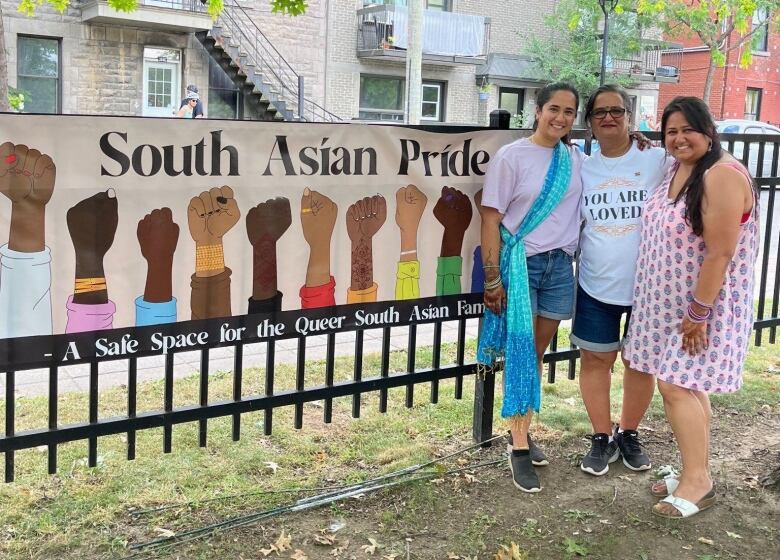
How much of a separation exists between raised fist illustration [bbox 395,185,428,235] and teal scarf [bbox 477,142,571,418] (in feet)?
1.40

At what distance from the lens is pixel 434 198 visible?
390 cm

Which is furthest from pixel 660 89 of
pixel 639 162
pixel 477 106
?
pixel 639 162

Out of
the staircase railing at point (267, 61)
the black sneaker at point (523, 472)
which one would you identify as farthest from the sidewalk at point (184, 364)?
the staircase railing at point (267, 61)

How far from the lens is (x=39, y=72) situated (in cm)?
1750

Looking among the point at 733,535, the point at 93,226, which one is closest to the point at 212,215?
the point at 93,226

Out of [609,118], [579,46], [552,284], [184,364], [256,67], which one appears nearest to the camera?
[609,118]

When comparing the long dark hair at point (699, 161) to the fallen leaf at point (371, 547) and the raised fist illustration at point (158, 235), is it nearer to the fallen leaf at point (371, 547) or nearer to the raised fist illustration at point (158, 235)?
the fallen leaf at point (371, 547)

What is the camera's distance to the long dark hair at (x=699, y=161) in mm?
3311

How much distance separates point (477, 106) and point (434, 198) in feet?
71.0

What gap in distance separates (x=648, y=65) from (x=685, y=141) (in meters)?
26.8

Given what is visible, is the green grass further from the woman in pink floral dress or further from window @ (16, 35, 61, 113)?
window @ (16, 35, 61, 113)

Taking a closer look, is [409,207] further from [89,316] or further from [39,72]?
[39,72]

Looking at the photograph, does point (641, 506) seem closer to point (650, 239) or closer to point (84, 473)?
point (650, 239)

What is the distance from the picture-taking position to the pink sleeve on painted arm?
304 cm
